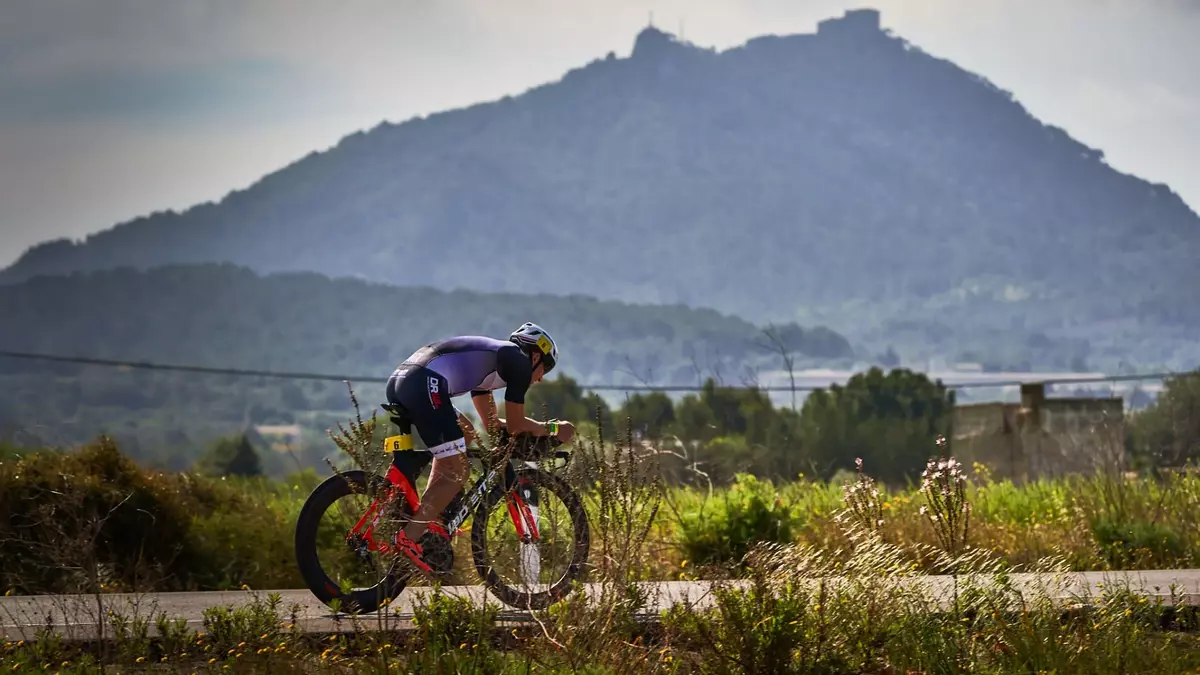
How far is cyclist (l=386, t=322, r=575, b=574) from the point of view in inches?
320

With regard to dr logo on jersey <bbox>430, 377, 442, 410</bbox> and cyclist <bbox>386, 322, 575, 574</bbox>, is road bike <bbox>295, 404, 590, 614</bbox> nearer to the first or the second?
cyclist <bbox>386, 322, 575, 574</bbox>

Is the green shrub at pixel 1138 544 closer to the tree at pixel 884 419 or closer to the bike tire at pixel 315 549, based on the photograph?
the bike tire at pixel 315 549


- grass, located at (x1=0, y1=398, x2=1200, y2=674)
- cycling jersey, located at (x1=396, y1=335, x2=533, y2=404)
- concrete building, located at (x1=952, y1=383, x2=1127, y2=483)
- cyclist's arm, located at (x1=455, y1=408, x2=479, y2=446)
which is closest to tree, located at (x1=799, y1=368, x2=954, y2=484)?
concrete building, located at (x1=952, y1=383, x2=1127, y2=483)

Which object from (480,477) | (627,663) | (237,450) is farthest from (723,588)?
(237,450)

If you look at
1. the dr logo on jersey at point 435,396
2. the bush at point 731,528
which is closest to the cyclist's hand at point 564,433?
the dr logo on jersey at point 435,396

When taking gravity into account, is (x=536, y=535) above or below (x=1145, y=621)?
above

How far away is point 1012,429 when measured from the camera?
120 feet

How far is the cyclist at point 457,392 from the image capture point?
8125mm

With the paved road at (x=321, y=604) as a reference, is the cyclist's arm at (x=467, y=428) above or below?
above

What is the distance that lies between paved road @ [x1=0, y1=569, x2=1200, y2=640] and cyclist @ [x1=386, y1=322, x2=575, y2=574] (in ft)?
1.94

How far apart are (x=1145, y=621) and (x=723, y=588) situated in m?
2.41

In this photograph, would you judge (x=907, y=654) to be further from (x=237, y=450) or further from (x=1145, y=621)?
(x=237, y=450)

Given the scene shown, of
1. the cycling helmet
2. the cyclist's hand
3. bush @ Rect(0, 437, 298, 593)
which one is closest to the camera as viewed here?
the cyclist's hand

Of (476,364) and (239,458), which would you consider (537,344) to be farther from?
(239,458)
